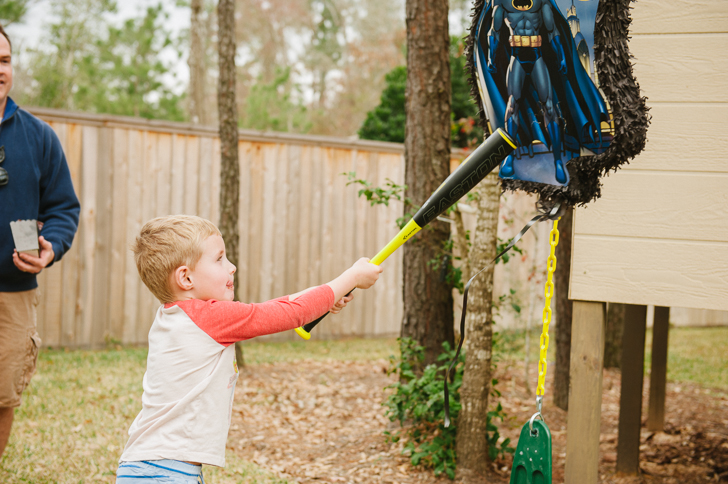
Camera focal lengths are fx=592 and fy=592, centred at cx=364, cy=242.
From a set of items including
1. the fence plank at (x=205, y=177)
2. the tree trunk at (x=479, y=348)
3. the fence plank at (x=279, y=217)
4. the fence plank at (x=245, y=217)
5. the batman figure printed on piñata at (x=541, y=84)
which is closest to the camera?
the batman figure printed on piñata at (x=541, y=84)

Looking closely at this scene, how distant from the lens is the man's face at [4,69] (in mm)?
2283

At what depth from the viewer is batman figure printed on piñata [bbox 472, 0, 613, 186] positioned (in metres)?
1.84

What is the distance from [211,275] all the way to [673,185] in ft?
5.28

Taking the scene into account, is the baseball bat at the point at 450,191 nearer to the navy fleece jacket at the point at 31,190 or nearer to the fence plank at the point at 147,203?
the navy fleece jacket at the point at 31,190

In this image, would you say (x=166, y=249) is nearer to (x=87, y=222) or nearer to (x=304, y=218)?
(x=87, y=222)

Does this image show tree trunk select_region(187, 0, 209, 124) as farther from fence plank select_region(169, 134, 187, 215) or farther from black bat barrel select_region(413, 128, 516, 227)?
black bat barrel select_region(413, 128, 516, 227)

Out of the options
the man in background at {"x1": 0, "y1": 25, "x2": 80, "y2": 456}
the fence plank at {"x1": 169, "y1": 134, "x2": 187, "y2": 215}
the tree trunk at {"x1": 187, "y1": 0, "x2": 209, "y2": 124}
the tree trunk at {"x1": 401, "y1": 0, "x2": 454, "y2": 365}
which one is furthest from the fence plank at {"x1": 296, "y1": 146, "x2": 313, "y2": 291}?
the man in background at {"x1": 0, "y1": 25, "x2": 80, "y2": 456}

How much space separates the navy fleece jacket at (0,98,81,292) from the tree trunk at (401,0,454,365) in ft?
5.89

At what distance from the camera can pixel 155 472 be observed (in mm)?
1560

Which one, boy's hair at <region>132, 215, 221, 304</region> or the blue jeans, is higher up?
boy's hair at <region>132, 215, 221, 304</region>

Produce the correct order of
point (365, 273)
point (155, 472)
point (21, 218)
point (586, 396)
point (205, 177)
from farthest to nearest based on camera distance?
point (205, 177) → point (21, 218) → point (586, 396) → point (365, 273) → point (155, 472)

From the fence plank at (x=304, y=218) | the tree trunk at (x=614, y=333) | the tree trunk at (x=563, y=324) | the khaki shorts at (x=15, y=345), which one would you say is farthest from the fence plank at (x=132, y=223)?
the tree trunk at (x=614, y=333)

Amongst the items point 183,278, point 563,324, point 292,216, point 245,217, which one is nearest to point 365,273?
point 183,278

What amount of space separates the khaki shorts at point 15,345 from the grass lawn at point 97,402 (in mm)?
642
